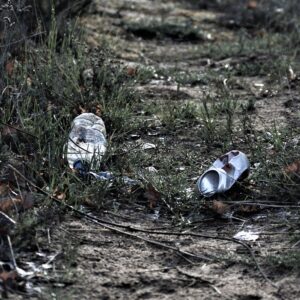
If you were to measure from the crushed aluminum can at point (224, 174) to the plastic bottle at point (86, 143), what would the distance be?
0.52 metres

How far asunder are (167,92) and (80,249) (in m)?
2.42

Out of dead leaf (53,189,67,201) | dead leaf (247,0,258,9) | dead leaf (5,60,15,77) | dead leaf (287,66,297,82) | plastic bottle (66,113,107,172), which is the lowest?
dead leaf (247,0,258,9)

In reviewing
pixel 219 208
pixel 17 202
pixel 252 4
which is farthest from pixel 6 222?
pixel 252 4

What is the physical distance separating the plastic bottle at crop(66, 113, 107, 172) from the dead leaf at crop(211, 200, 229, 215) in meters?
0.61

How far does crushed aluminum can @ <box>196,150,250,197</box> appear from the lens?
143 inches

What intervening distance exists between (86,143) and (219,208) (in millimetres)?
869

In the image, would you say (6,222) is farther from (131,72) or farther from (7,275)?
(131,72)

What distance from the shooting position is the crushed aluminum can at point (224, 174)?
3635 mm

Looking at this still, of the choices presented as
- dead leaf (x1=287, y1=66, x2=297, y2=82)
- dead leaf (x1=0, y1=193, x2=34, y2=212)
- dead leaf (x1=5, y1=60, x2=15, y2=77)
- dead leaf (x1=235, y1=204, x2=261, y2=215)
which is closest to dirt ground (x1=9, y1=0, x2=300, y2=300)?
dead leaf (x1=235, y1=204, x2=261, y2=215)

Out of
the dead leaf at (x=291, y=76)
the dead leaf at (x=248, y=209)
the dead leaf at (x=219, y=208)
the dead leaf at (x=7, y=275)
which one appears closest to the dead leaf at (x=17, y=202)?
the dead leaf at (x=7, y=275)

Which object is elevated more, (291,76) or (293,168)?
(293,168)

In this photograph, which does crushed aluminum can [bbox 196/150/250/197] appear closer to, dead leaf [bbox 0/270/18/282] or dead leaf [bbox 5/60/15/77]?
dead leaf [bbox 0/270/18/282]

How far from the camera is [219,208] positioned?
3.50 meters

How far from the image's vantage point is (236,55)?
645 cm
